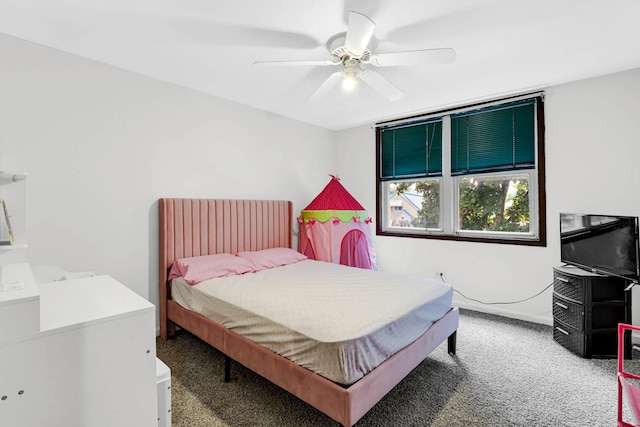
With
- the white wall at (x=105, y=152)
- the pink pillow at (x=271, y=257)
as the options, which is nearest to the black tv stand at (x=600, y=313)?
the pink pillow at (x=271, y=257)

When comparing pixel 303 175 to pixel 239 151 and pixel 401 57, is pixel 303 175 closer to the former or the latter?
pixel 239 151

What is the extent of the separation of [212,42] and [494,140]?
3.10 metres

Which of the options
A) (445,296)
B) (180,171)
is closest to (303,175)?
(180,171)

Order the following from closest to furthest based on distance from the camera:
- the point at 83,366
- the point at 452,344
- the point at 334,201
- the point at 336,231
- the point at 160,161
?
1. the point at 83,366
2. the point at 452,344
3. the point at 160,161
4. the point at 336,231
5. the point at 334,201

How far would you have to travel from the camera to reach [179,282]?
8.66ft

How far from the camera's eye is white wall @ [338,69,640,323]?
2.70 meters

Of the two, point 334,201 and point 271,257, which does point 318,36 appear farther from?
point 271,257

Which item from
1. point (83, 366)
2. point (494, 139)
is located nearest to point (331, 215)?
point (494, 139)

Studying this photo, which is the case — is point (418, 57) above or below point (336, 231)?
above

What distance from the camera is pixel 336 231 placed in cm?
371

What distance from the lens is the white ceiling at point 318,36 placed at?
5.92 feet

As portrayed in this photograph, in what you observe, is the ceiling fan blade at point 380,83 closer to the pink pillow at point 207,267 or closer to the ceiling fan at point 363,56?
the ceiling fan at point 363,56

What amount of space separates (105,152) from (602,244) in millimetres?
4227

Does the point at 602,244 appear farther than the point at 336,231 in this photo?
No
